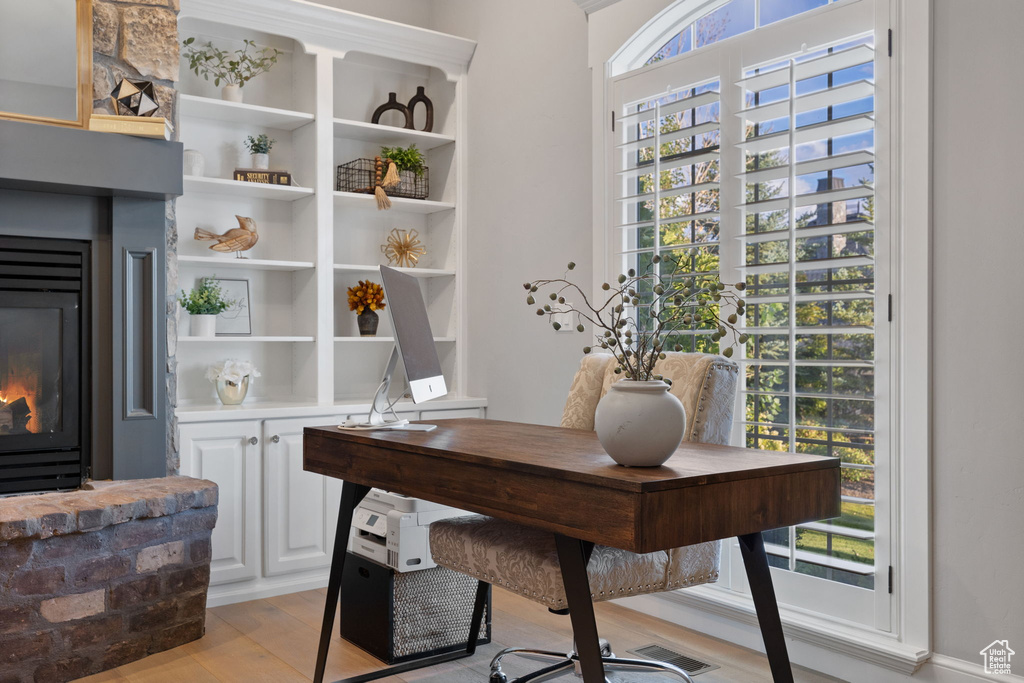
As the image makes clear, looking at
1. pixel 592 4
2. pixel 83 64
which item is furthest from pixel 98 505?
pixel 592 4

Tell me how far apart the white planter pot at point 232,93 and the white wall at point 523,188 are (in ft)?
3.64

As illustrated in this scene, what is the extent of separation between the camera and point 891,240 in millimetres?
2354

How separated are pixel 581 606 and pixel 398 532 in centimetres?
113

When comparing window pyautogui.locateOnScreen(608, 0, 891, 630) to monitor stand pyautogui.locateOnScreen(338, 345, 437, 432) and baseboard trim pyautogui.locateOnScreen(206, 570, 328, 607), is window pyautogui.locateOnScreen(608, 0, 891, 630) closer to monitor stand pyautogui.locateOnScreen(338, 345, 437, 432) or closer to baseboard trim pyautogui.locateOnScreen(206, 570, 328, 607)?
monitor stand pyautogui.locateOnScreen(338, 345, 437, 432)

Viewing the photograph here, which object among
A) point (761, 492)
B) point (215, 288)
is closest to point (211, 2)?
point (215, 288)

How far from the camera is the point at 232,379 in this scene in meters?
3.49

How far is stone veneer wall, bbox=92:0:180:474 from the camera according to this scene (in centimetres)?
297

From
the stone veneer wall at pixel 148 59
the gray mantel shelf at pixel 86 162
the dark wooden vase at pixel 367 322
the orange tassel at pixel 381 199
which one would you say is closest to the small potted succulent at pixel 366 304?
the dark wooden vase at pixel 367 322

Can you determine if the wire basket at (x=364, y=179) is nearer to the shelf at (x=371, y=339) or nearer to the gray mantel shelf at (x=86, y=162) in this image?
the shelf at (x=371, y=339)

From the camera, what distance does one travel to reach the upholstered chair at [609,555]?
1.93 meters

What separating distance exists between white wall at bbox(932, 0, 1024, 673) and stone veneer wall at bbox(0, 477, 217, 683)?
234cm

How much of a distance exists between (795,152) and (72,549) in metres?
2.54

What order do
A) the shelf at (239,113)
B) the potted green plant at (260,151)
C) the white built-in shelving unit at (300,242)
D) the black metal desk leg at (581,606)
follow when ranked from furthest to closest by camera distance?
the potted green plant at (260,151), the shelf at (239,113), the white built-in shelving unit at (300,242), the black metal desk leg at (581,606)

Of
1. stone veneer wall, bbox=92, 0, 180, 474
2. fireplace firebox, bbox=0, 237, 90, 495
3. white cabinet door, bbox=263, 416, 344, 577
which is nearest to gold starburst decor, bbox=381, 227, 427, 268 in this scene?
Result: white cabinet door, bbox=263, 416, 344, 577
